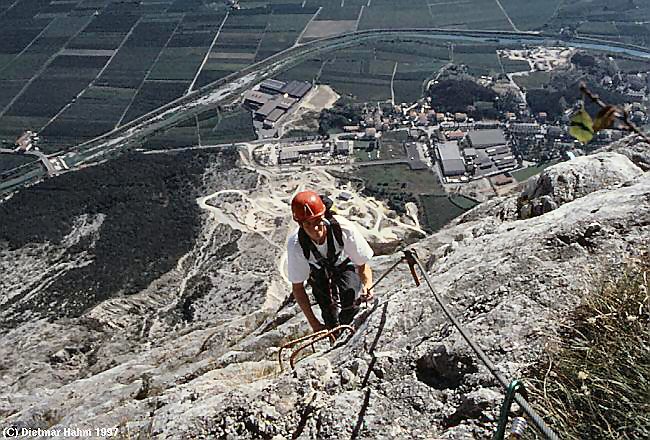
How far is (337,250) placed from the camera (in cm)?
593

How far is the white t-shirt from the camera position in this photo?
18.8 ft

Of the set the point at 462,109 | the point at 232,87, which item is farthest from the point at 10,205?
the point at 462,109

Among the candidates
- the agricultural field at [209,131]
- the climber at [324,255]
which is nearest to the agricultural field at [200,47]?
the agricultural field at [209,131]

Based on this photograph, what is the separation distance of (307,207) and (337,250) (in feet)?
2.68

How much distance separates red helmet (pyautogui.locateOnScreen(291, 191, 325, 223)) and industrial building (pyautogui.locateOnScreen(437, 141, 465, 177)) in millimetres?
35435

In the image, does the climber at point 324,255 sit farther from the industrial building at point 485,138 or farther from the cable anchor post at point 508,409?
the industrial building at point 485,138

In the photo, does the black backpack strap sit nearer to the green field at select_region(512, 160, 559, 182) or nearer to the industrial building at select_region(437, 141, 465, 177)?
the industrial building at select_region(437, 141, 465, 177)

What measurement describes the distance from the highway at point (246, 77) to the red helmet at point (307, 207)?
142 feet

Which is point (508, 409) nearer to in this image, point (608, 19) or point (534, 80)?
point (534, 80)

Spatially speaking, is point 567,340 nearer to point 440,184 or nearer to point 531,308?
point 531,308

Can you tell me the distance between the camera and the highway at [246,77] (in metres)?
46.5

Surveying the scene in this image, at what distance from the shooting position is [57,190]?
132 ft

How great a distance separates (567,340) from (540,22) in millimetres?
65621

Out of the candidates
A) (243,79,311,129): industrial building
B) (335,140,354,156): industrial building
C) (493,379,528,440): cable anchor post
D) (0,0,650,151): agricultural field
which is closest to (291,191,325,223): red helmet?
(493,379,528,440): cable anchor post
